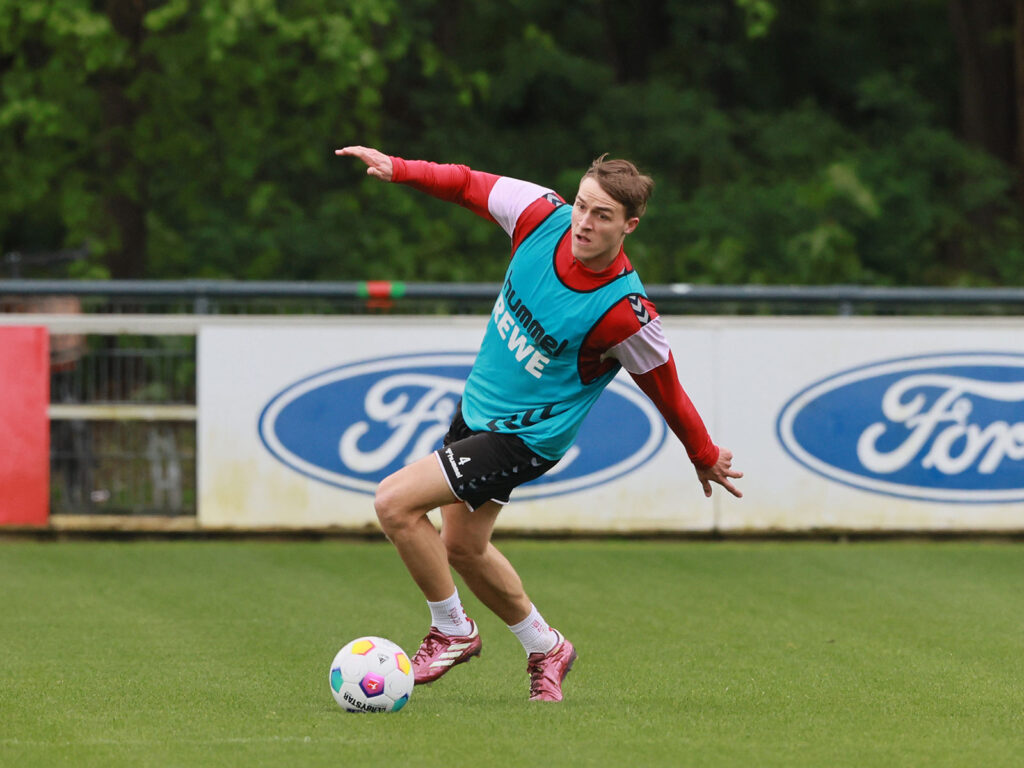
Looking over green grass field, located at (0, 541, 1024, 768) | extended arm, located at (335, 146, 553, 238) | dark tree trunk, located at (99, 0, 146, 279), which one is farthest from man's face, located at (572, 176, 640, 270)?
dark tree trunk, located at (99, 0, 146, 279)

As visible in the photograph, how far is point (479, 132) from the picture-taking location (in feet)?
63.9

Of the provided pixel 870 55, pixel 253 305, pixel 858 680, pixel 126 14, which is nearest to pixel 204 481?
pixel 253 305

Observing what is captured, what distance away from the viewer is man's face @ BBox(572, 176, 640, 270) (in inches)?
210

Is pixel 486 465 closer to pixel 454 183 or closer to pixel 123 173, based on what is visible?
pixel 454 183

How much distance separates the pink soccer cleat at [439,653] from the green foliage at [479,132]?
8.71 meters

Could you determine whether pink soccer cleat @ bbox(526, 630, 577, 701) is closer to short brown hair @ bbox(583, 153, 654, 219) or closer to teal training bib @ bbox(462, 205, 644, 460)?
teal training bib @ bbox(462, 205, 644, 460)

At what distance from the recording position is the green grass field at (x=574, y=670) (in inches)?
193

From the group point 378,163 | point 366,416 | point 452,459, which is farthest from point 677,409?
point 366,416

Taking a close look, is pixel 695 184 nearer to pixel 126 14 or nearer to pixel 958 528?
pixel 126 14

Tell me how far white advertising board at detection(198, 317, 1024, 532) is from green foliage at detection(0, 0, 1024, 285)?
4.56 meters

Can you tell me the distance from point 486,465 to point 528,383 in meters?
0.32

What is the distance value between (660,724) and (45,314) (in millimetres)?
6152

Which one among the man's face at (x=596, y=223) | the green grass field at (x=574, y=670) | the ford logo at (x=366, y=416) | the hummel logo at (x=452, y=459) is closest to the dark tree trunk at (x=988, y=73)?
the green grass field at (x=574, y=670)

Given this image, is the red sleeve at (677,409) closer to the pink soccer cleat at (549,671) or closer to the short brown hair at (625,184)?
the short brown hair at (625,184)
